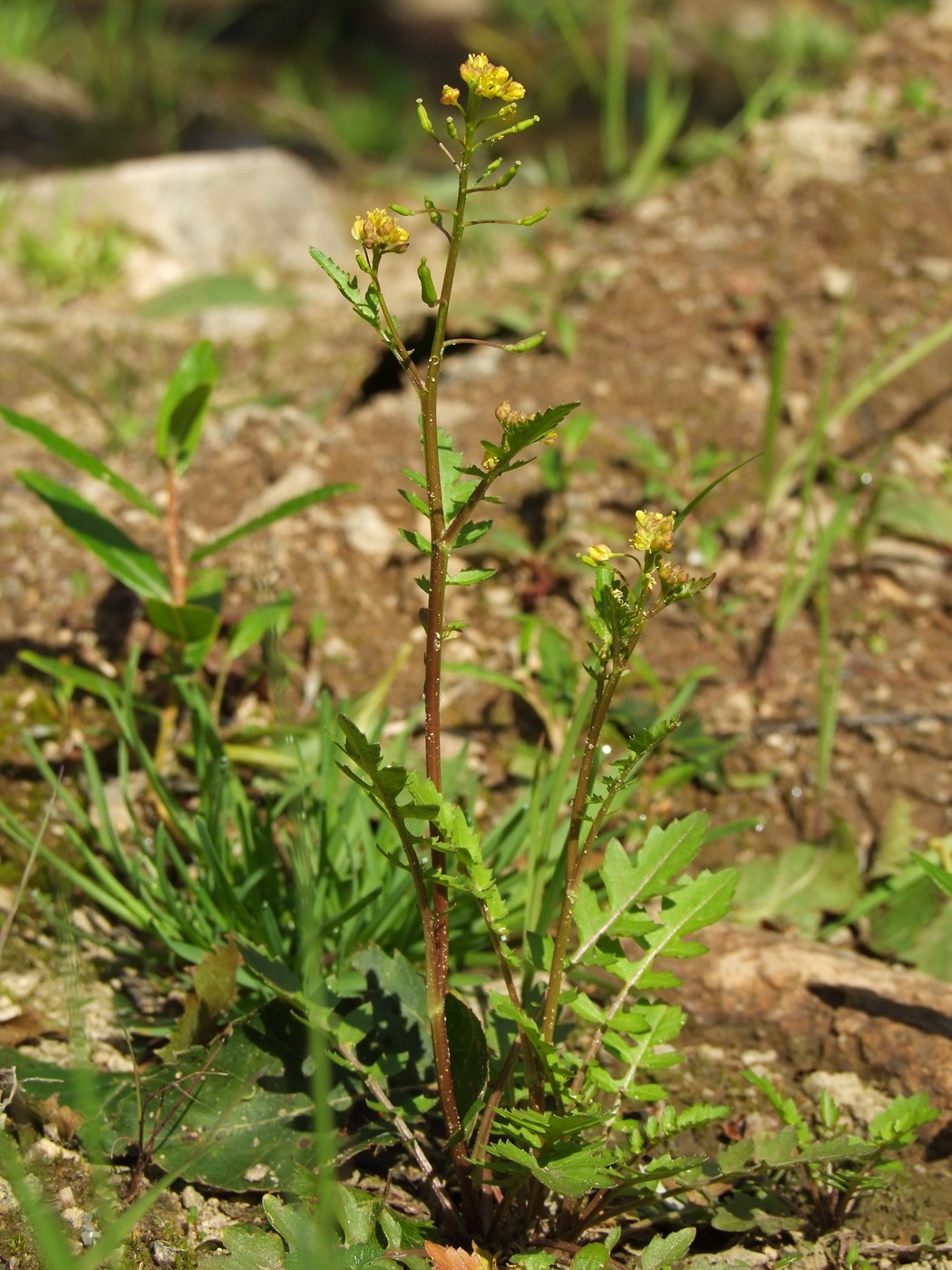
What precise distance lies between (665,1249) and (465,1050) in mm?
304

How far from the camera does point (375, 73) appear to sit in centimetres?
609

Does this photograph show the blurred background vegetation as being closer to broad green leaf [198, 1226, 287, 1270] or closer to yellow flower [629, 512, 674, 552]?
yellow flower [629, 512, 674, 552]

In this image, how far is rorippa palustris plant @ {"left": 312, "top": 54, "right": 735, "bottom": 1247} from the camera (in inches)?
44.0

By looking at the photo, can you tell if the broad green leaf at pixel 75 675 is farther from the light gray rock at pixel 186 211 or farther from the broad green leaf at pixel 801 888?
the light gray rock at pixel 186 211

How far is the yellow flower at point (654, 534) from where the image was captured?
3.76ft

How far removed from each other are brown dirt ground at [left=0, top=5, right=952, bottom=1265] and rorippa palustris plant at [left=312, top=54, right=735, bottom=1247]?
1.55 feet

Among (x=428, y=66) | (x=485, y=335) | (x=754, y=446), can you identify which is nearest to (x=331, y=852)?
(x=754, y=446)

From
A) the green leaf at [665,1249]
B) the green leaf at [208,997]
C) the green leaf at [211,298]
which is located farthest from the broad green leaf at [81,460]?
the green leaf at [211,298]

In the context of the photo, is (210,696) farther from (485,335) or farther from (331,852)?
(485,335)

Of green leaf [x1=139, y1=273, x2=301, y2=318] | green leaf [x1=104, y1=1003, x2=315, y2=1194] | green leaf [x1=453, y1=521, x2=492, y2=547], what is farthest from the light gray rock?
green leaf [x1=453, y1=521, x2=492, y2=547]

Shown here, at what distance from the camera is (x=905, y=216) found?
10.7ft

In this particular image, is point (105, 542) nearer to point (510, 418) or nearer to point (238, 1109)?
point (238, 1109)

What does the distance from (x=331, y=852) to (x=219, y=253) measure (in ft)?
9.58

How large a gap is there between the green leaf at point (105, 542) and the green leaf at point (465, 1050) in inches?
36.0
